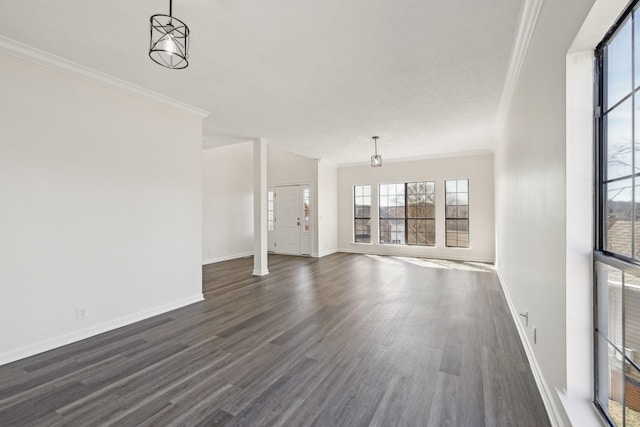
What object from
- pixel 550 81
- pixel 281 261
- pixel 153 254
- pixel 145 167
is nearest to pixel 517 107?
pixel 550 81

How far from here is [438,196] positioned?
7.07m

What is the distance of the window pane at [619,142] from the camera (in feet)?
3.52

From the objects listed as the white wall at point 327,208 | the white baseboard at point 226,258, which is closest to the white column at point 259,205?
the white baseboard at point 226,258

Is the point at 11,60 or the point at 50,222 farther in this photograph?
the point at 50,222

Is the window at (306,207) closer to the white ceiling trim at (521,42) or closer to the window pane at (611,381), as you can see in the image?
the white ceiling trim at (521,42)

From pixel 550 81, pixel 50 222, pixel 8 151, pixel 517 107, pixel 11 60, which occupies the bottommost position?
pixel 50 222

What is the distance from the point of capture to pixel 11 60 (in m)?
2.40

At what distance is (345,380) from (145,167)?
3.21 meters

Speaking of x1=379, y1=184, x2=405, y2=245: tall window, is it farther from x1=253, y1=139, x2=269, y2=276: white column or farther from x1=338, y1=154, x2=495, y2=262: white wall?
x1=253, y1=139, x2=269, y2=276: white column

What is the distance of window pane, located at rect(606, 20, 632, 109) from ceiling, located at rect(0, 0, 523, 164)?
3.58 ft

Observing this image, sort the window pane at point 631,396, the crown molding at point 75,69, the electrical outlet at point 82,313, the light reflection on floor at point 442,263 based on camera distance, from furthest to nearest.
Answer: the light reflection on floor at point 442,263, the electrical outlet at point 82,313, the crown molding at point 75,69, the window pane at point 631,396

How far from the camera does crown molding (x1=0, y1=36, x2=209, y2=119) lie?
2365 millimetres

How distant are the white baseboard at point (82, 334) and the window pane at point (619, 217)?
4.13 meters

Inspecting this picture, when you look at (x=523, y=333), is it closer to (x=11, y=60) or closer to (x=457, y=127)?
(x=457, y=127)
